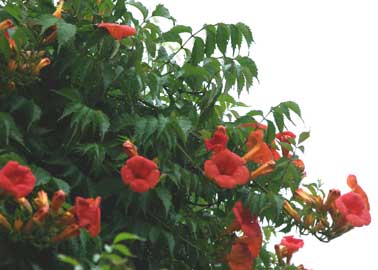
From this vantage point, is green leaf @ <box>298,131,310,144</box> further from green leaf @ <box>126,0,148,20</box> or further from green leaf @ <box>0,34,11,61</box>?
green leaf @ <box>0,34,11,61</box>

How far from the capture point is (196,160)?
3.84 m

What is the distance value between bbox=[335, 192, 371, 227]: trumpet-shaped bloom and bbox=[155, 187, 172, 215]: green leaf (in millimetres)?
814

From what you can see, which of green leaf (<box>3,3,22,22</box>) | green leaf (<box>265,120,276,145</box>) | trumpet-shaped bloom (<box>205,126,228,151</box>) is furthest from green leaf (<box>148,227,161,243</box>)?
green leaf (<box>3,3,22,22</box>)

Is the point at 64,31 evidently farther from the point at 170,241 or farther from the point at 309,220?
the point at 309,220

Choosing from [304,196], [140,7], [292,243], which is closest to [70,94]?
[140,7]

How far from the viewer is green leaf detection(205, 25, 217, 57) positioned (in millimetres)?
4031

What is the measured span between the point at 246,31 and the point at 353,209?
3.39 ft

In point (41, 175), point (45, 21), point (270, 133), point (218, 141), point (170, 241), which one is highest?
point (45, 21)

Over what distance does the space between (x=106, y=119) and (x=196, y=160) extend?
1.71ft

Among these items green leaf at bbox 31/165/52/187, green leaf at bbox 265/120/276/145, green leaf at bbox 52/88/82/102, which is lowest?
green leaf at bbox 31/165/52/187

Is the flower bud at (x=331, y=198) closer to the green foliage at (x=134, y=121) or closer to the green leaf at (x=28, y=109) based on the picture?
the green foliage at (x=134, y=121)

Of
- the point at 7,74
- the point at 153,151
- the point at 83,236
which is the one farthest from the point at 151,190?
the point at 7,74

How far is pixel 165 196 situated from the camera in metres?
3.57

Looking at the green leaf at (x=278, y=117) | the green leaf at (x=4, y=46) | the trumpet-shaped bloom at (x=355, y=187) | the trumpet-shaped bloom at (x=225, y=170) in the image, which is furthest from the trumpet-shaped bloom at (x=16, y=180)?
the trumpet-shaped bloom at (x=355, y=187)
